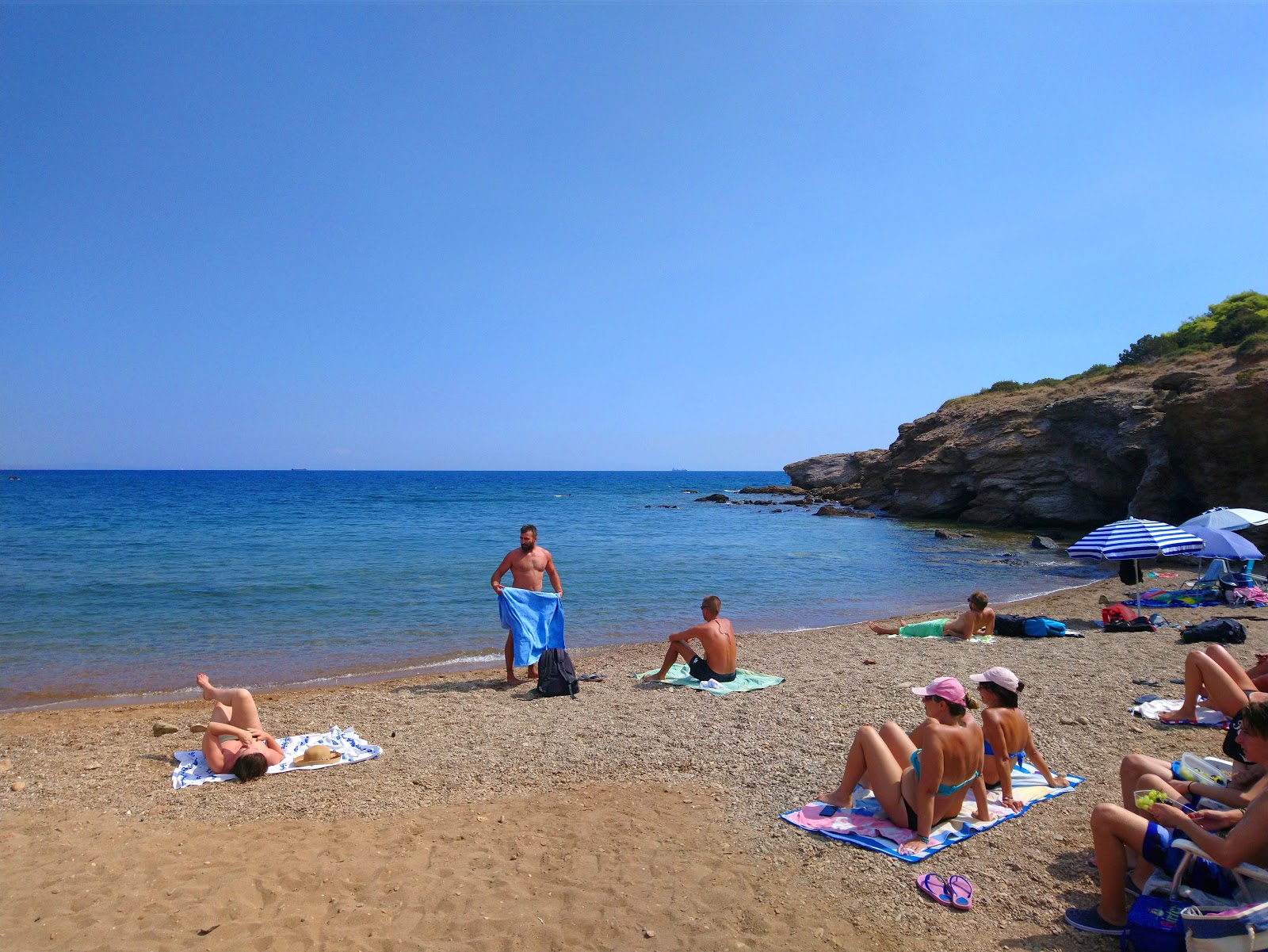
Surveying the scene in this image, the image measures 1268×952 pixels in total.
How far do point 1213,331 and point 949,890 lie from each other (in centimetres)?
4567

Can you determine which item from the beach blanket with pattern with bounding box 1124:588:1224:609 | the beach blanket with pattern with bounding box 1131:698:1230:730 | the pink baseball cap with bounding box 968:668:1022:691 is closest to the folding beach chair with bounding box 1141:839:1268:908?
the pink baseball cap with bounding box 968:668:1022:691

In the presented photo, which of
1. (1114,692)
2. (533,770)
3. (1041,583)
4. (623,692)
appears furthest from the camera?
(1041,583)

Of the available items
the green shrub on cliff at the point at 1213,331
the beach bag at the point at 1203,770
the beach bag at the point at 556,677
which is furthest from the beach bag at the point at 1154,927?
the green shrub on cliff at the point at 1213,331

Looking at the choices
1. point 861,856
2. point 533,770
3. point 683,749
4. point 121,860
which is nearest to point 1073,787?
point 861,856

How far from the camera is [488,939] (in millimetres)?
3867

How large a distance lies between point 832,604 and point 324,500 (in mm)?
60912

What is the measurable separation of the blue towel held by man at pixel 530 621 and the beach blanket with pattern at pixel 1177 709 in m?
6.58

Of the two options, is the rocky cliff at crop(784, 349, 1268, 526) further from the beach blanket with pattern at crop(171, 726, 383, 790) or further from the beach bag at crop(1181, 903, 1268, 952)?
the beach blanket with pattern at crop(171, 726, 383, 790)

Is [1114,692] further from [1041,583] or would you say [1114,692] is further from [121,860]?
[1041,583]

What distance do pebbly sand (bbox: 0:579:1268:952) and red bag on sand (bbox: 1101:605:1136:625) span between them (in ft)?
14.1

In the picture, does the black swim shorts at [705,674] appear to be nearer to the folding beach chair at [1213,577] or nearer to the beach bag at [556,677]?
the beach bag at [556,677]

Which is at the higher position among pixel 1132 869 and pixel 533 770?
pixel 1132 869

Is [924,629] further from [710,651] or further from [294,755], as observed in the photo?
[294,755]

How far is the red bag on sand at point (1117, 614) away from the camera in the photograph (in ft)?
41.3
